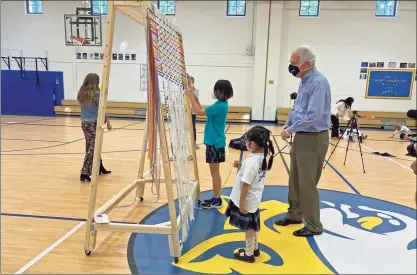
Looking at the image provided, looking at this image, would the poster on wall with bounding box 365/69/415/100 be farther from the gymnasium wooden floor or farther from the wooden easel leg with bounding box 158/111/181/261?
the wooden easel leg with bounding box 158/111/181/261

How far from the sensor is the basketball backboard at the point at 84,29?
1225 centimetres

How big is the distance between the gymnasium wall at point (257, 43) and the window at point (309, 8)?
0.21 m

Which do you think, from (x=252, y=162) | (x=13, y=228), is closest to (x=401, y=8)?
(x=252, y=162)

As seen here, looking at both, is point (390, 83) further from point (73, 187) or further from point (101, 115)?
point (101, 115)

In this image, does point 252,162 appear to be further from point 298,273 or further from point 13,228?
point 13,228

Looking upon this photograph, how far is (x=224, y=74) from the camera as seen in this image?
40.8 ft

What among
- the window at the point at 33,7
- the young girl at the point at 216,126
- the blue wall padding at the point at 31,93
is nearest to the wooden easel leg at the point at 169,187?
the young girl at the point at 216,126

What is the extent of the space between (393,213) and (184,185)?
7.62 feet

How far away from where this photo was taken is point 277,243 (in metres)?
2.82

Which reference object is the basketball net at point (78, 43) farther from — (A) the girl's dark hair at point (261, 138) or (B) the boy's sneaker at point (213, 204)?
(A) the girl's dark hair at point (261, 138)

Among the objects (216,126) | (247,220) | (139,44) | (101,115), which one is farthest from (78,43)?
(247,220)

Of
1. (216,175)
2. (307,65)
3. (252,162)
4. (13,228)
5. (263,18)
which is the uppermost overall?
(263,18)

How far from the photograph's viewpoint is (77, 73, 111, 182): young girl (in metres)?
4.20

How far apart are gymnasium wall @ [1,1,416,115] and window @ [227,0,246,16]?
20 centimetres
